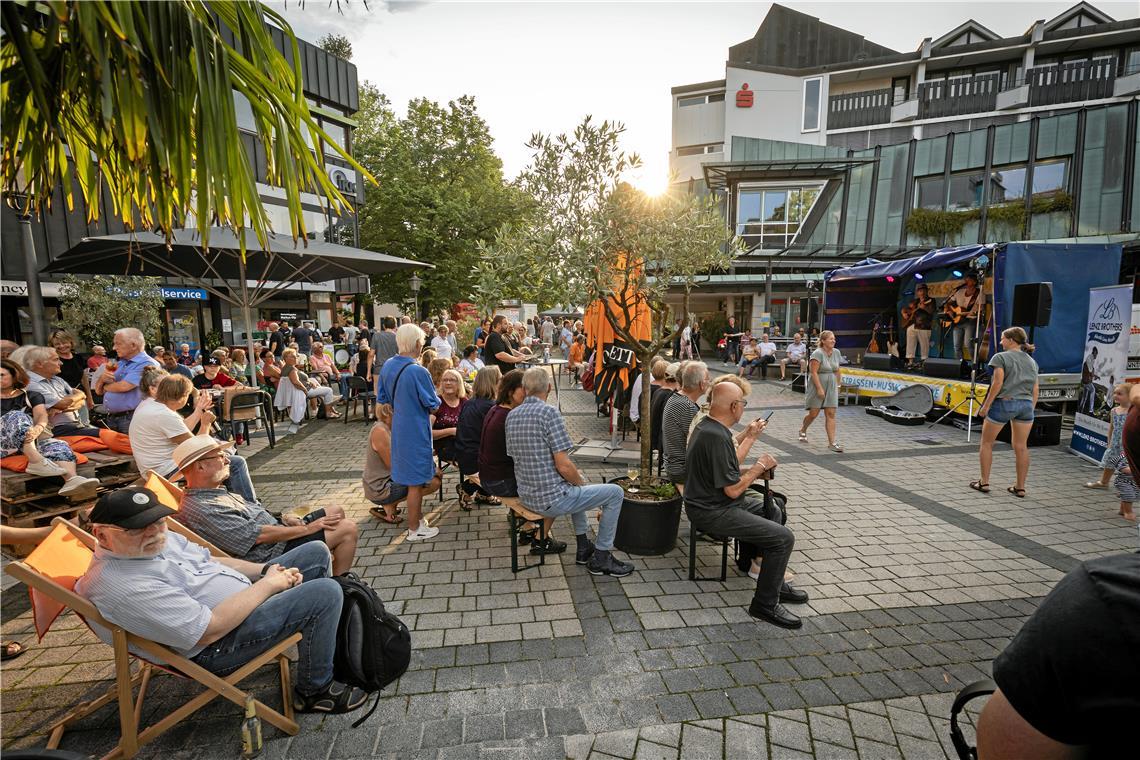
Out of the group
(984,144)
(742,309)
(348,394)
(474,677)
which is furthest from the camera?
(742,309)

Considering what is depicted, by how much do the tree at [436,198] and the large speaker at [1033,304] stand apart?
702 inches

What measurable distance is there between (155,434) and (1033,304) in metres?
12.1

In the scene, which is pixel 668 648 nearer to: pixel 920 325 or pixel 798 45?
pixel 920 325

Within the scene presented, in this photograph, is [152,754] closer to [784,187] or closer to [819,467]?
[819,467]

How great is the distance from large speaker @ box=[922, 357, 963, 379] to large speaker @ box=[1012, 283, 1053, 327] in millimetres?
2200

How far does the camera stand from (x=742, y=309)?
29391mm

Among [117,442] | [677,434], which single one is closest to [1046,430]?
[677,434]

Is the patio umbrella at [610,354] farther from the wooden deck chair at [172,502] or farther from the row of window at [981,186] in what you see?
the row of window at [981,186]

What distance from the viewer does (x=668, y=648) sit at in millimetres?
3268

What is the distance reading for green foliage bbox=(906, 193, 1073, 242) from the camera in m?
21.2

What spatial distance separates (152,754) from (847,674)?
3.62 m

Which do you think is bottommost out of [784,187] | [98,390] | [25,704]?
[25,704]

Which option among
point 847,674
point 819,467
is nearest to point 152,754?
point 847,674

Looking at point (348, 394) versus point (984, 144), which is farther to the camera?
point (984, 144)
